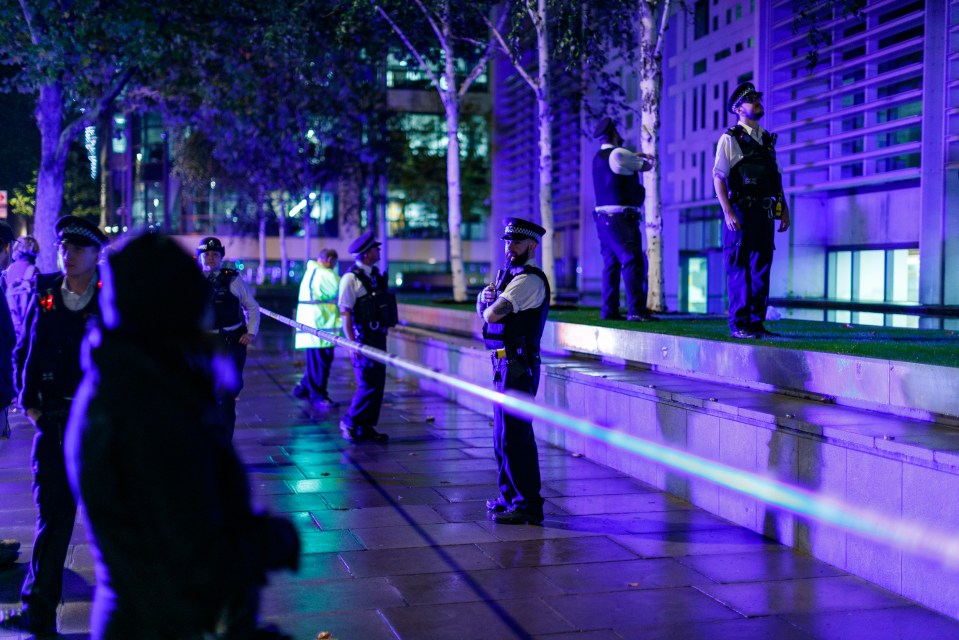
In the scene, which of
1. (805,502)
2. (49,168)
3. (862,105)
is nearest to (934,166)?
(862,105)

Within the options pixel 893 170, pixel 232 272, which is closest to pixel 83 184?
pixel 893 170

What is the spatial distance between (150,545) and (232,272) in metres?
7.09

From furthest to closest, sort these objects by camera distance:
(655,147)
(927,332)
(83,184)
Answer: (83,184), (655,147), (927,332)

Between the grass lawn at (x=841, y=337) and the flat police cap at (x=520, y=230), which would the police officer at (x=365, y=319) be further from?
the flat police cap at (x=520, y=230)

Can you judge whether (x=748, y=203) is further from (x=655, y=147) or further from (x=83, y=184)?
(x=83, y=184)

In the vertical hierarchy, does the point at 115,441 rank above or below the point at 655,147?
below

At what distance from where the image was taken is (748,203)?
8.94 meters

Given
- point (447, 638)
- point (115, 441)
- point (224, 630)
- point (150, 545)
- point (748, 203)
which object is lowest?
point (447, 638)

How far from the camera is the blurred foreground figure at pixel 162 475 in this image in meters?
2.42

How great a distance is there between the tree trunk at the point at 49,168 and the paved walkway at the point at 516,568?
13269 millimetres

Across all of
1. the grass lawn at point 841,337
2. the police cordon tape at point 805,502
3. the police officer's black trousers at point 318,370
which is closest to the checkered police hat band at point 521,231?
the grass lawn at point 841,337

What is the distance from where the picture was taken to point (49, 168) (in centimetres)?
2205

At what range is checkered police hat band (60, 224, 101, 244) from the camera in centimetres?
541

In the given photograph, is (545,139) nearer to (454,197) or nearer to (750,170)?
(454,197)
